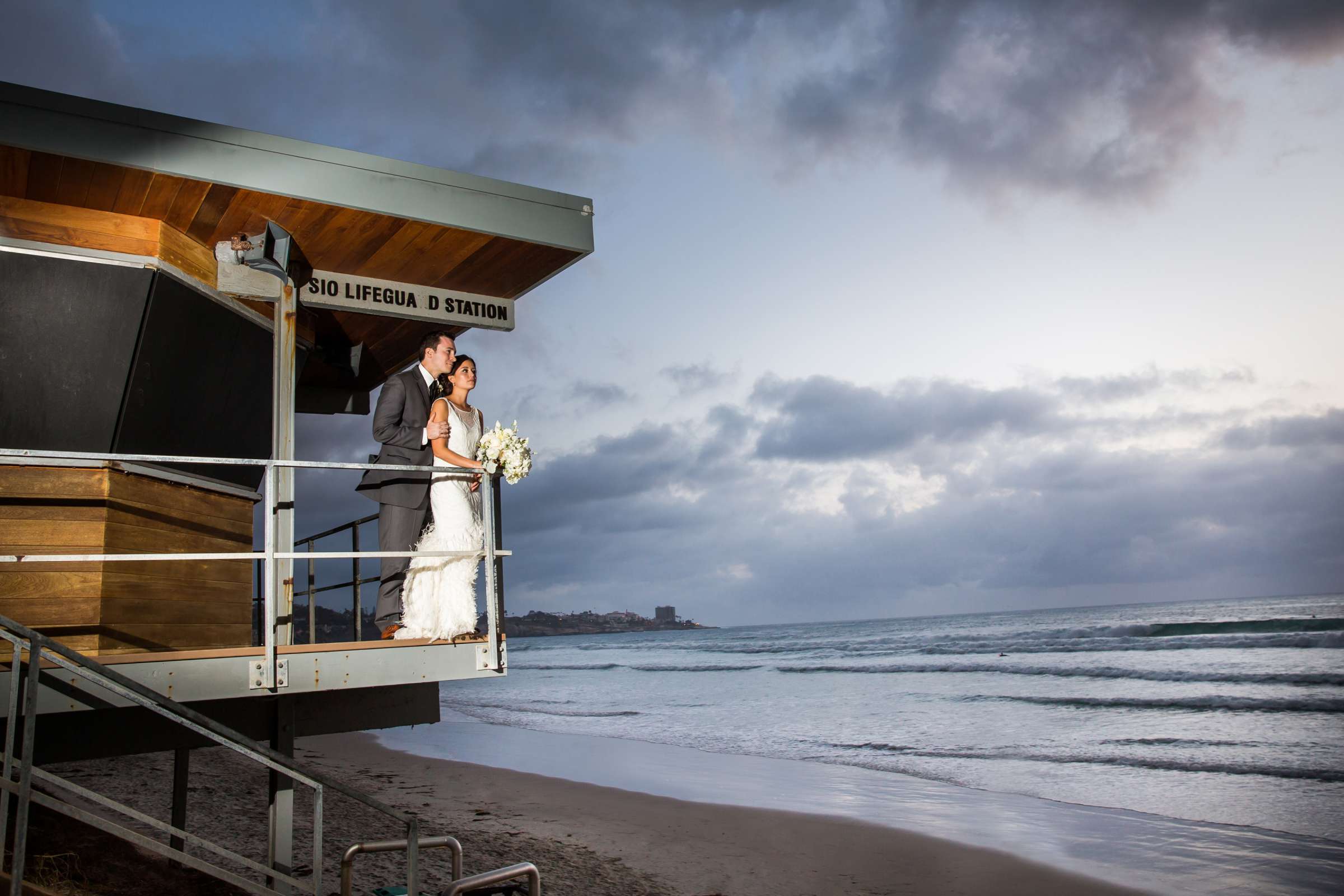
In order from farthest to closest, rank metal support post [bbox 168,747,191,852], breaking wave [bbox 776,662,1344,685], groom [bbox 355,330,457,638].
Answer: breaking wave [bbox 776,662,1344,685], metal support post [bbox 168,747,191,852], groom [bbox 355,330,457,638]

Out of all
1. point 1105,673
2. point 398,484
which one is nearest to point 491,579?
point 398,484

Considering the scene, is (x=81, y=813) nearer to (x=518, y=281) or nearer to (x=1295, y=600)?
(x=518, y=281)

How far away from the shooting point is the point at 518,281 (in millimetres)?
7770

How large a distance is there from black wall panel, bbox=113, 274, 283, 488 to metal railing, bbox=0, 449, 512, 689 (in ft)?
1.09

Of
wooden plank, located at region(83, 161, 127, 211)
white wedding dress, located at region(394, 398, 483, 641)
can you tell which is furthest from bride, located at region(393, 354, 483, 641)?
wooden plank, located at region(83, 161, 127, 211)

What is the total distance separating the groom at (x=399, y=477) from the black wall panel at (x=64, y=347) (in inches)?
62.1

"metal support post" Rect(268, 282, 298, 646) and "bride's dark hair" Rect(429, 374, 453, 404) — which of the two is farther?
"bride's dark hair" Rect(429, 374, 453, 404)

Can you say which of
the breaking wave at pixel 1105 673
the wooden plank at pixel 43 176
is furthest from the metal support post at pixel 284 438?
the breaking wave at pixel 1105 673

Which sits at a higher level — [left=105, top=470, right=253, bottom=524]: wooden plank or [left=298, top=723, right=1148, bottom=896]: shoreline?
[left=105, top=470, right=253, bottom=524]: wooden plank

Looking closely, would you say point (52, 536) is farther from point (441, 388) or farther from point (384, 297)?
point (384, 297)

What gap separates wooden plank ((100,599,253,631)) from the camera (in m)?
5.79

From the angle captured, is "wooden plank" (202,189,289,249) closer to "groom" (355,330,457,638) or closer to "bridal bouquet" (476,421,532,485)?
"groom" (355,330,457,638)

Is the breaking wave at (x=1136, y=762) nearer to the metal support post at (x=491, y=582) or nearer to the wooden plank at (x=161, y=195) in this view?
the metal support post at (x=491, y=582)

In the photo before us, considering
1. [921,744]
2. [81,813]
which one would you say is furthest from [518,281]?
[921,744]
